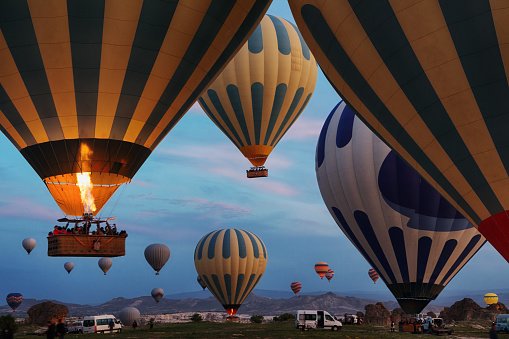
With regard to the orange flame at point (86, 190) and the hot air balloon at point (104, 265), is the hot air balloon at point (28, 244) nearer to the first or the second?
the hot air balloon at point (104, 265)

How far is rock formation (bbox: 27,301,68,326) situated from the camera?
140 ft

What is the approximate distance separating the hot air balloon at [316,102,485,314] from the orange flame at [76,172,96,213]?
462 inches

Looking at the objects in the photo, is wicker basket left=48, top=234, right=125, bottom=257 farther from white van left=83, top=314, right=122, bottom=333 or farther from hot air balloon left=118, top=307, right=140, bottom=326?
hot air balloon left=118, top=307, right=140, bottom=326

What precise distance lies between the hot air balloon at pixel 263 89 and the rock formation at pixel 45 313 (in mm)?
20124

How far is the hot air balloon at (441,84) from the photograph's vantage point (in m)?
11.8

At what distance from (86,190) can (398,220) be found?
1287cm

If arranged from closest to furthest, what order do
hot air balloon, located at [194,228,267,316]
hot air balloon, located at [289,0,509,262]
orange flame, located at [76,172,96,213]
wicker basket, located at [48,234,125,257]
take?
hot air balloon, located at [289,0,509,262] < wicker basket, located at [48,234,125,257] < orange flame, located at [76,172,96,213] < hot air balloon, located at [194,228,267,316]

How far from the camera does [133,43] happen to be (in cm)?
1543

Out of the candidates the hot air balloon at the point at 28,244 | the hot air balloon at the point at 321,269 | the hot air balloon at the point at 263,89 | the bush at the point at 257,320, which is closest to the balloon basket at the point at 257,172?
the hot air balloon at the point at 263,89

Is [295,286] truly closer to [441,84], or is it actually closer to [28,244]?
[28,244]

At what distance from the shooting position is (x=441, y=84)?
1245 cm

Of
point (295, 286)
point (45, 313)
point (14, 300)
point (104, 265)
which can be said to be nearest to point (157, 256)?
point (45, 313)

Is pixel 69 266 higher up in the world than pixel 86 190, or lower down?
higher up

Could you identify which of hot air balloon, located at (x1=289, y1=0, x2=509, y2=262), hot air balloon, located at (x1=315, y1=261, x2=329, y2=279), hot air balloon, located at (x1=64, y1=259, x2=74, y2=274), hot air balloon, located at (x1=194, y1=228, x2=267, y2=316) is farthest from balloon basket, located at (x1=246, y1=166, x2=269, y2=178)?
hot air balloon, located at (x1=64, y1=259, x2=74, y2=274)
